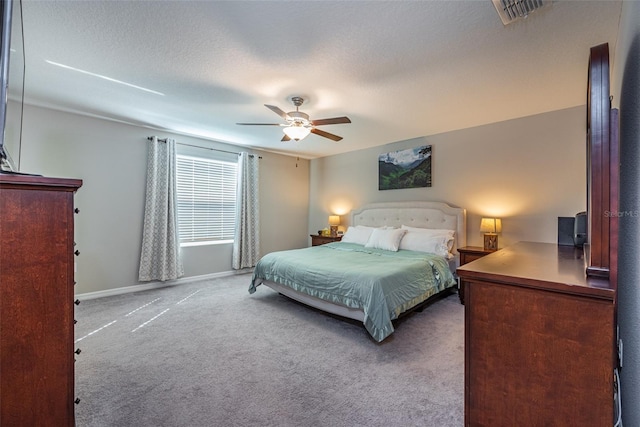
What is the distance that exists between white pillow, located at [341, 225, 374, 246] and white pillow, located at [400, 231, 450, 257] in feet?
2.25

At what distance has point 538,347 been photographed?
1007mm

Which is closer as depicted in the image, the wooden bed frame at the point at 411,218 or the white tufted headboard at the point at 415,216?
the wooden bed frame at the point at 411,218

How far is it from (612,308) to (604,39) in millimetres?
2206

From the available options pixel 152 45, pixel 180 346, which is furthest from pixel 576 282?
pixel 152 45

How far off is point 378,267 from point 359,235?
1863mm

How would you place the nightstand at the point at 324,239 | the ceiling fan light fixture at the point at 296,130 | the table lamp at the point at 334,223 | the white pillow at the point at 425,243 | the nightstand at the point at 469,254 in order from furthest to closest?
the table lamp at the point at 334,223 → the nightstand at the point at 324,239 → the white pillow at the point at 425,243 → the nightstand at the point at 469,254 → the ceiling fan light fixture at the point at 296,130

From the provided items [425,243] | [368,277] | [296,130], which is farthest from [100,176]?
[425,243]

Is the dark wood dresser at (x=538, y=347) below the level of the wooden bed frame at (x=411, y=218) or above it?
below

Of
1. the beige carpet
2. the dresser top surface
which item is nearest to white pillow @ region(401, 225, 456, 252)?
the beige carpet

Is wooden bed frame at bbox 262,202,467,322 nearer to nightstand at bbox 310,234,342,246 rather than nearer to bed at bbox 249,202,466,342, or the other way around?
bed at bbox 249,202,466,342

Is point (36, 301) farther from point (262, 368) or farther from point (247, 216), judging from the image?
point (247, 216)

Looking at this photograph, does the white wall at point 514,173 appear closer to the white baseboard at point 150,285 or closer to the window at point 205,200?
the window at point 205,200

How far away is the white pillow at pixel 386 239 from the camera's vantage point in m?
4.00

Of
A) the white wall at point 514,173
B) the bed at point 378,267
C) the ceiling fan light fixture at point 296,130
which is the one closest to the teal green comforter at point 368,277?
the bed at point 378,267
